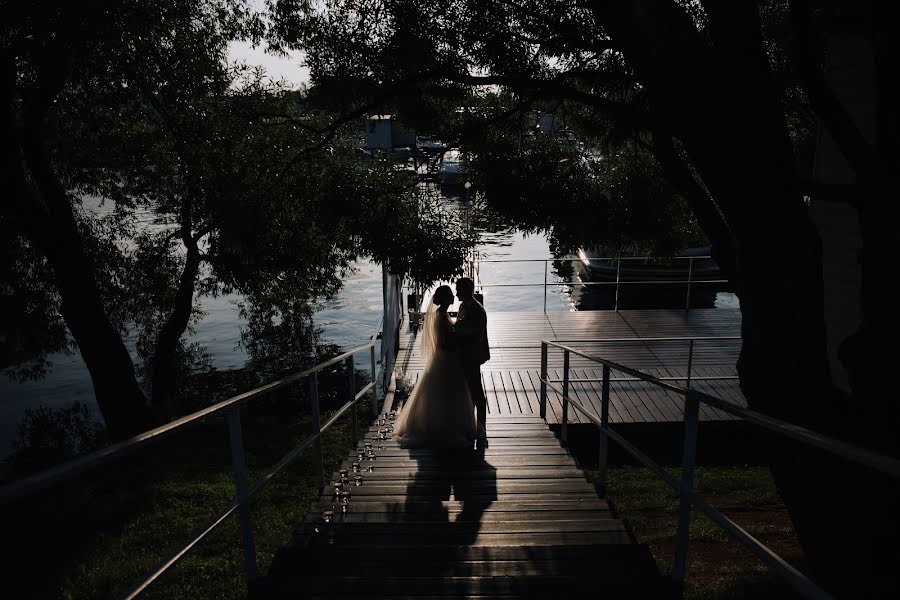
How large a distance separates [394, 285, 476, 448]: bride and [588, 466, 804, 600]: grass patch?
4.77 feet

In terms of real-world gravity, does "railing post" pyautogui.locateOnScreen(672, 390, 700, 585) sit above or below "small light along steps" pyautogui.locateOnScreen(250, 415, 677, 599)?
above

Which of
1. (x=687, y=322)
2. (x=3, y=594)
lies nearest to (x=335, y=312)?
(x=687, y=322)

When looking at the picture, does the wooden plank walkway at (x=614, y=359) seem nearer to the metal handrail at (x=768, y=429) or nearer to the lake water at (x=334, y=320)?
the lake water at (x=334, y=320)

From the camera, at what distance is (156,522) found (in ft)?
22.8

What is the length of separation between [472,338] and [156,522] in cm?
404

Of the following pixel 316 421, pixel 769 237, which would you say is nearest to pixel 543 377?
pixel 316 421

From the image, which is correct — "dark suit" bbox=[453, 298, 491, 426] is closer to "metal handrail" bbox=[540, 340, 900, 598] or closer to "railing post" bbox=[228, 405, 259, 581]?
"metal handrail" bbox=[540, 340, 900, 598]

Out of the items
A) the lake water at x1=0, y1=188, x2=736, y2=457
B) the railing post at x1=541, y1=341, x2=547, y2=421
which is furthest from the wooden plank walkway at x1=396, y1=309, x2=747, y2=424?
the lake water at x1=0, y1=188, x2=736, y2=457

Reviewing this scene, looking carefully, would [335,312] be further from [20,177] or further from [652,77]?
[652,77]

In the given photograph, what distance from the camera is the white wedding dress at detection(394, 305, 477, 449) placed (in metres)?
6.57

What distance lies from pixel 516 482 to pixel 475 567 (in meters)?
1.86

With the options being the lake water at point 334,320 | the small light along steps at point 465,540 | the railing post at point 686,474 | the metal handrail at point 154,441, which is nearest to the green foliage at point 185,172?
the lake water at point 334,320

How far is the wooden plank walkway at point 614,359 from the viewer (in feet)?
30.9

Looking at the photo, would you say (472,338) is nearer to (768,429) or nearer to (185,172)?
(768,429)
